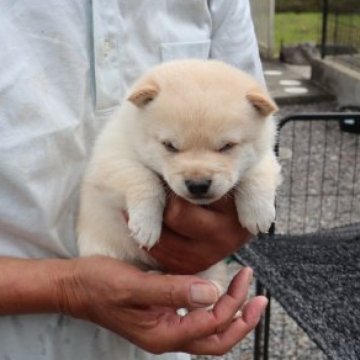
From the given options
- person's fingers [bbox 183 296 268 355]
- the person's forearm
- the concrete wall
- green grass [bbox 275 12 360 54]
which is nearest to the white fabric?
the person's forearm

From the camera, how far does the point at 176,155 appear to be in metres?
1.27

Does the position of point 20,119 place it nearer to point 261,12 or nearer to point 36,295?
point 36,295

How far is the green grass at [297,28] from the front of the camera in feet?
33.2

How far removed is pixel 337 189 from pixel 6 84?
383 centimetres

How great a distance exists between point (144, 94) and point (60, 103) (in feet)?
0.56

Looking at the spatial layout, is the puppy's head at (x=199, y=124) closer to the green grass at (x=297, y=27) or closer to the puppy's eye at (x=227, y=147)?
the puppy's eye at (x=227, y=147)

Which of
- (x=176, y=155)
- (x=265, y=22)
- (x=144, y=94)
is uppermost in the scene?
(x=144, y=94)

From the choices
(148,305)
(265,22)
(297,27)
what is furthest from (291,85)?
(148,305)

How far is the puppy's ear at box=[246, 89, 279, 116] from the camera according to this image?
1312 millimetres

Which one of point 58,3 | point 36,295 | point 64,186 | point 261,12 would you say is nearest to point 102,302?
point 36,295

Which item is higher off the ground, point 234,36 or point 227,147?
point 234,36

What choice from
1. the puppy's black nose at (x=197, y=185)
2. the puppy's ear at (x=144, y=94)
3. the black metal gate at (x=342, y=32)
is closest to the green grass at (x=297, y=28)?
the black metal gate at (x=342, y=32)

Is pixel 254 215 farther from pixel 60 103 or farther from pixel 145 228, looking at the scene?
pixel 60 103

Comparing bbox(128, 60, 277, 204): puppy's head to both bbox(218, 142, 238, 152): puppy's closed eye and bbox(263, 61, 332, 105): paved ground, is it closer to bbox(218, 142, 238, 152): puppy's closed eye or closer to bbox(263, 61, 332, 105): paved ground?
bbox(218, 142, 238, 152): puppy's closed eye
